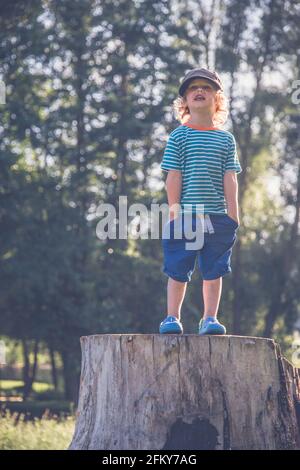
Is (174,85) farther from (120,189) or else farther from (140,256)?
(140,256)

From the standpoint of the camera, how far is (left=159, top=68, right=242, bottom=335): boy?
638cm

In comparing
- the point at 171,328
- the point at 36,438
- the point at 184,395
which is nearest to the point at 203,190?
the point at 171,328

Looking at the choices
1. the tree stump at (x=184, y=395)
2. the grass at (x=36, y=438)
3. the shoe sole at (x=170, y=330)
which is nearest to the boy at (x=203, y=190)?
the shoe sole at (x=170, y=330)

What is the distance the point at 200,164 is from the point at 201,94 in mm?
498

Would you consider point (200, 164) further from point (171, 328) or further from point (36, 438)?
point (36, 438)

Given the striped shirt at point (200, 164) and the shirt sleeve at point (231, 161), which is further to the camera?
the shirt sleeve at point (231, 161)

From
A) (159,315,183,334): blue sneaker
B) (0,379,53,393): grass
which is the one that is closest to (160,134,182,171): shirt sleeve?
(159,315,183,334): blue sneaker

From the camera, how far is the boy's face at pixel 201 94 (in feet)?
21.1

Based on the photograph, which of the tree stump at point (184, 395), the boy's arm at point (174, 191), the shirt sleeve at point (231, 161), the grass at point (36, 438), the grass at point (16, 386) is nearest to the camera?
the tree stump at point (184, 395)

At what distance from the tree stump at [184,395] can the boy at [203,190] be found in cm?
65

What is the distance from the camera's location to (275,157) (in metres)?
27.4

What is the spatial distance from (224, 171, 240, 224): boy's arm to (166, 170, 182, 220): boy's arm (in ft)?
1.09

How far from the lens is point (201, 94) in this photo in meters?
6.46

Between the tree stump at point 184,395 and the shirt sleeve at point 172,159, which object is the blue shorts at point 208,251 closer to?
the shirt sleeve at point 172,159
